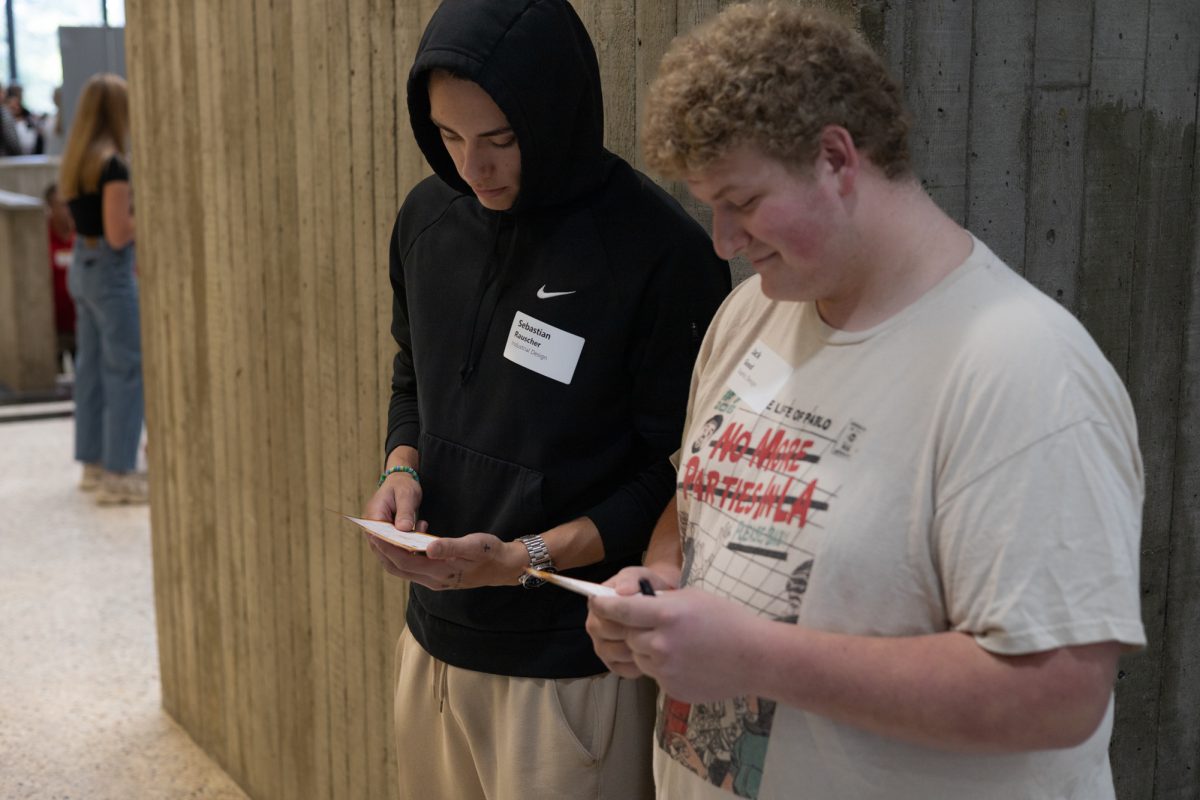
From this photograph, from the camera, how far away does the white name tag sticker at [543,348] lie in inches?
68.2

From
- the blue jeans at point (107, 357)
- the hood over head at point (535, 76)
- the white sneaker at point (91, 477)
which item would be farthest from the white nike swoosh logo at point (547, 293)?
the white sneaker at point (91, 477)

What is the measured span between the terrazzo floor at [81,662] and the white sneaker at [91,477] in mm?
63

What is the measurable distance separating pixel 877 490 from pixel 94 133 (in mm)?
5397

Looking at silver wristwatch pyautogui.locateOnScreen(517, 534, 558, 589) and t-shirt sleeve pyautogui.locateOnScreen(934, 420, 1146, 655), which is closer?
t-shirt sleeve pyautogui.locateOnScreen(934, 420, 1146, 655)

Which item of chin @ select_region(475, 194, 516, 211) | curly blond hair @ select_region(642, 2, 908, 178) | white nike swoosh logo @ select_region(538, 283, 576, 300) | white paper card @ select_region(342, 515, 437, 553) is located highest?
curly blond hair @ select_region(642, 2, 908, 178)

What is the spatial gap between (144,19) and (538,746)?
2.65 m

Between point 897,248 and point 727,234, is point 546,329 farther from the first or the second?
point 897,248

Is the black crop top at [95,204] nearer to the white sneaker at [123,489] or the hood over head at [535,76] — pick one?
the white sneaker at [123,489]

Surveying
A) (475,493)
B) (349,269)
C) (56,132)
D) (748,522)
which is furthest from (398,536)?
(56,132)

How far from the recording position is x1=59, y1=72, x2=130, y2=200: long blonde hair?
5.73m

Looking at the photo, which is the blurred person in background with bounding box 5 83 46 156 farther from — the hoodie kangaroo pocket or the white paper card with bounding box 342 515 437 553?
the white paper card with bounding box 342 515 437 553

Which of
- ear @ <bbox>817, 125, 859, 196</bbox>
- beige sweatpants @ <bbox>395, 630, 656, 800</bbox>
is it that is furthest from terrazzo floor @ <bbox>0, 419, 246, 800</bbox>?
ear @ <bbox>817, 125, 859, 196</bbox>

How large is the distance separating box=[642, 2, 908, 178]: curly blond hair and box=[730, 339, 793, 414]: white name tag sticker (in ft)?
0.72

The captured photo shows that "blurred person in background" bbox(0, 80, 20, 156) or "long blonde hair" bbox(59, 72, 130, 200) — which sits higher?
"blurred person in background" bbox(0, 80, 20, 156)
